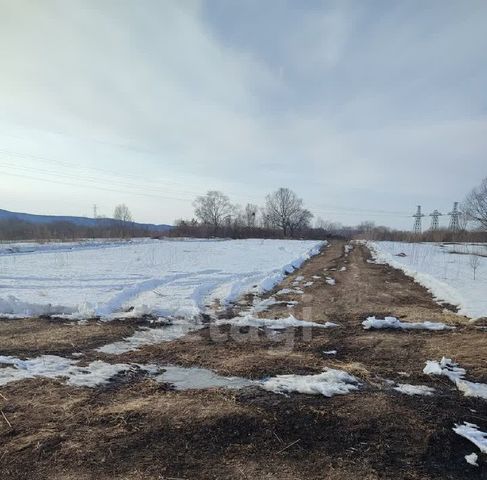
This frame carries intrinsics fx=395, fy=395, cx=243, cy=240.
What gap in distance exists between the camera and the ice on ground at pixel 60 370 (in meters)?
4.39

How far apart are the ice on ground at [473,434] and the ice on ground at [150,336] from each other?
4154mm

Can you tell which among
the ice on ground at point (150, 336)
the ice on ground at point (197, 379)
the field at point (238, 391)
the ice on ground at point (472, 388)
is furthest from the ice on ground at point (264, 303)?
the ice on ground at point (472, 388)

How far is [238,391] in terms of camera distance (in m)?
4.18

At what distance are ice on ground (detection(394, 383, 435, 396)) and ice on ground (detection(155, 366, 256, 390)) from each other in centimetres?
163

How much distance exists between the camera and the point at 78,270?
1504cm

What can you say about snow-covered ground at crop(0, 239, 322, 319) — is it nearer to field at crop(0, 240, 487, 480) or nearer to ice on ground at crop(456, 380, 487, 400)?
field at crop(0, 240, 487, 480)

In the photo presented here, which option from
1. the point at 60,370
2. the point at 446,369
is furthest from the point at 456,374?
the point at 60,370

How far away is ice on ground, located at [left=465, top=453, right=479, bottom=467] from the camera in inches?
116

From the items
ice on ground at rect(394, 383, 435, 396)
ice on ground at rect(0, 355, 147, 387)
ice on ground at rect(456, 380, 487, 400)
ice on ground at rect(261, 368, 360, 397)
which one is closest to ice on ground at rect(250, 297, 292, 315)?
ice on ground at rect(261, 368, 360, 397)

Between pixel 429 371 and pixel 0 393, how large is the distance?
4.81 meters

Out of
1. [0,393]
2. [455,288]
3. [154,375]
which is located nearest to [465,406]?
[154,375]

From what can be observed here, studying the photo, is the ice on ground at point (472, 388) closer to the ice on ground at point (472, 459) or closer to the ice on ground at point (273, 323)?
the ice on ground at point (472, 459)

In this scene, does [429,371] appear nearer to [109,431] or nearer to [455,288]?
[109,431]

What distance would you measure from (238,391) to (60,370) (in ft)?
7.21
